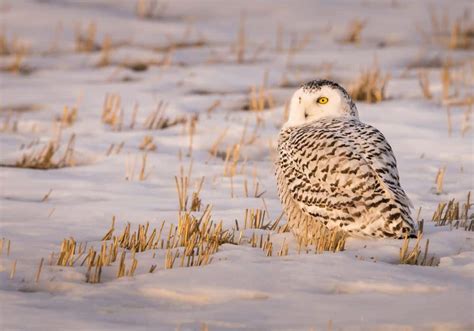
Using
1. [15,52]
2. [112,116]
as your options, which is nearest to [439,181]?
[112,116]

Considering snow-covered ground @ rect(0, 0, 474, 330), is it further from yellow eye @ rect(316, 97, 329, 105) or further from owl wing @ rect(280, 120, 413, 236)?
yellow eye @ rect(316, 97, 329, 105)

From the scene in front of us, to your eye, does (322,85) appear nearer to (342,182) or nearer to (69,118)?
(342,182)

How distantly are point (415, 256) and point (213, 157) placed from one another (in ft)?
13.3

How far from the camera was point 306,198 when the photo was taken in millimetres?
5801

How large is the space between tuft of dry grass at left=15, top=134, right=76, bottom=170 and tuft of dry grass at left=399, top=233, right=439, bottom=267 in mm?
4190

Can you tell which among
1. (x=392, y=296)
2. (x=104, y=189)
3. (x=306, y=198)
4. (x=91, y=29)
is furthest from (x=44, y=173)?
(x=91, y=29)

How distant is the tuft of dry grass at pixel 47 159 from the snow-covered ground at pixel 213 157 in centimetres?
14

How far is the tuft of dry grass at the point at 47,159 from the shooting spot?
8.75 m

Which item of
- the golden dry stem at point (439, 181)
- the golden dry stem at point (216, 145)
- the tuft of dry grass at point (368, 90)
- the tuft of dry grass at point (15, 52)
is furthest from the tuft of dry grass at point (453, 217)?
the tuft of dry grass at point (15, 52)

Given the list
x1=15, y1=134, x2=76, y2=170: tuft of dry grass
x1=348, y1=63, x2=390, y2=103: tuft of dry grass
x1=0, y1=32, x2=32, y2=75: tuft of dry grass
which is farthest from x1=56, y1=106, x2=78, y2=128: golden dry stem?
x1=348, y1=63, x2=390, y2=103: tuft of dry grass

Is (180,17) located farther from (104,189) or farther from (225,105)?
(104,189)

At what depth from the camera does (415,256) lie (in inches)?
213

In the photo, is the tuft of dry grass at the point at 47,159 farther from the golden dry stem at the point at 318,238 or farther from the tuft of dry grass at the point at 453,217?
the tuft of dry grass at the point at 453,217

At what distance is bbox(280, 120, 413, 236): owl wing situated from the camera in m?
5.52
